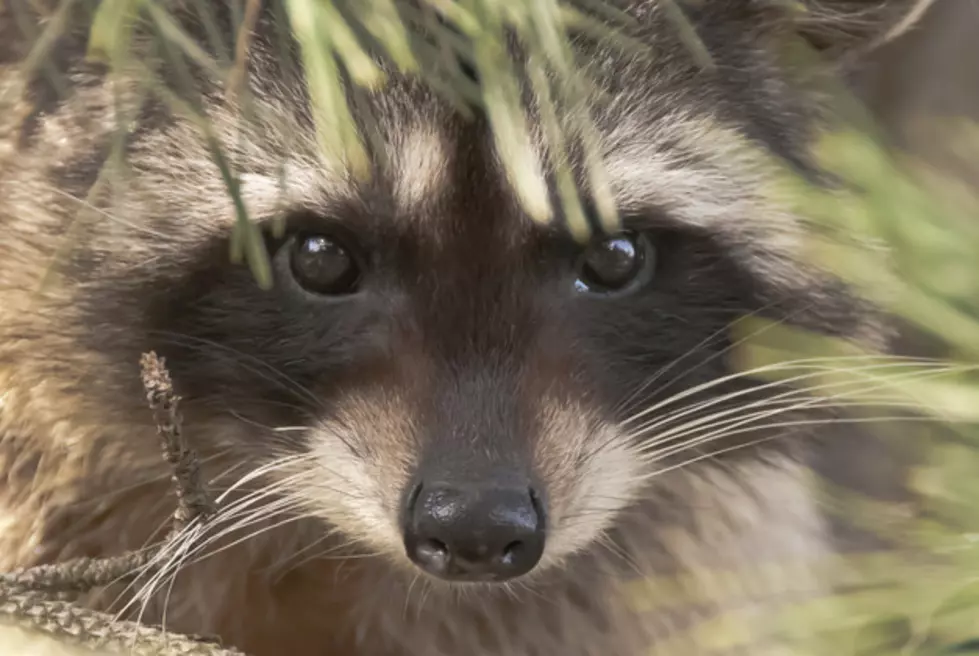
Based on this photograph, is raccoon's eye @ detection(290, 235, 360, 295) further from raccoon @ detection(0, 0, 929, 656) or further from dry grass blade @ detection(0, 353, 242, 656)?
dry grass blade @ detection(0, 353, 242, 656)

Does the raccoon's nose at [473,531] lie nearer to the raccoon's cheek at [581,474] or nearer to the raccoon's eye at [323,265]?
the raccoon's cheek at [581,474]

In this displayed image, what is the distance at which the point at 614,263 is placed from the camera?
1142mm

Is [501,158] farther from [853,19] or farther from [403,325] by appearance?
[853,19]

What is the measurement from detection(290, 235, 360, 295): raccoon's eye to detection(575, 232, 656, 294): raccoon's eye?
0.20m

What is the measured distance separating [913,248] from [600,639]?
721 mm

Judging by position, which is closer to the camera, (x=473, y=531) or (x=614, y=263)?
(x=473, y=531)

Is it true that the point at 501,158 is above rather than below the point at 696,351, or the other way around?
above

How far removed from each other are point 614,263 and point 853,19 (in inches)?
12.0

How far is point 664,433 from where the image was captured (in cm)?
116

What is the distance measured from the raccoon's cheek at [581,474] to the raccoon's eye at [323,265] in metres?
→ 0.21

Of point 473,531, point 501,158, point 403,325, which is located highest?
point 501,158

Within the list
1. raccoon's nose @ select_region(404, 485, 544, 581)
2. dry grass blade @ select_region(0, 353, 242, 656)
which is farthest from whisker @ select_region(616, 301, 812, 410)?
dry grass blade @ select_region(0, 353, 242, 656)

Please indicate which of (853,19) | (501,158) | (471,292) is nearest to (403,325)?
(471,292)

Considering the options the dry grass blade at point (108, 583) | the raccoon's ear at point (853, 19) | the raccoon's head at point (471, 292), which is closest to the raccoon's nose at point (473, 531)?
the raccoon's head at point (471, 292)
